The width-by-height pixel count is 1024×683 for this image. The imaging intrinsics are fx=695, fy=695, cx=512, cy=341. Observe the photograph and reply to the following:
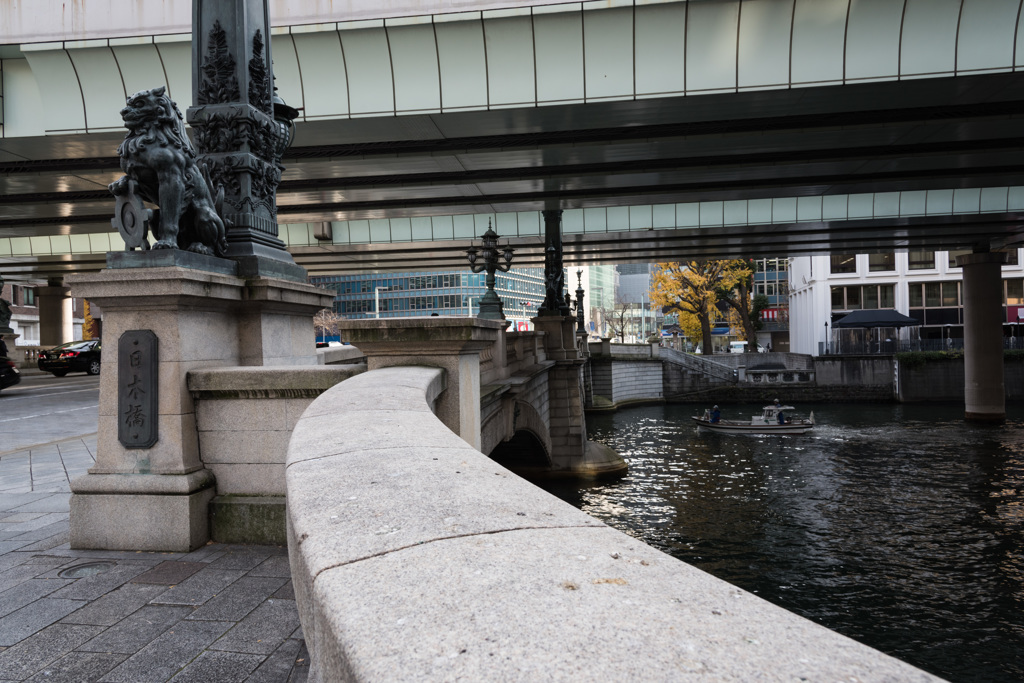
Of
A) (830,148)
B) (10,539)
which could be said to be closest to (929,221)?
(830,148)

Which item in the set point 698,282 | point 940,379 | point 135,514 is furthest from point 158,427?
point 698,282

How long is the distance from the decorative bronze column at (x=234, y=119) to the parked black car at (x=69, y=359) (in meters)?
28.9

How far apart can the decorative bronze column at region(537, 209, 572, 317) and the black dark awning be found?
35001mm

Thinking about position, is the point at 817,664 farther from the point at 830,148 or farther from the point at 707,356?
the point at 707,356

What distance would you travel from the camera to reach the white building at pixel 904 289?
192ft

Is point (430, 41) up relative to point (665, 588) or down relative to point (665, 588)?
up

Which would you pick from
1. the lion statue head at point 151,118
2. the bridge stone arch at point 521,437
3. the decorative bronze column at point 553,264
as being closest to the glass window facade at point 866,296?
the decorative bronze column at point 553,264

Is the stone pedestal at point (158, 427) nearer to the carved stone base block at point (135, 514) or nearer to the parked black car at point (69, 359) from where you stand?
the carved stone base block at point (135, 514)

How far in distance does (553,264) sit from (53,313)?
3981cm

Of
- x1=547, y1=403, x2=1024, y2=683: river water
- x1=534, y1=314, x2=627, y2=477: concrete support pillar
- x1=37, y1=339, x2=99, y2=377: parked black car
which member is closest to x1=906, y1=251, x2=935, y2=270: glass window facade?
x1=547, y1=403, x2=1024, y2=683: river water

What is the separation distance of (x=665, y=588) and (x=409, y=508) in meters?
0.77

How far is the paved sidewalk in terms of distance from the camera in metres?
3.64

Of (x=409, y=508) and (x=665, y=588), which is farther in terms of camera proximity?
(x=409, y=508)

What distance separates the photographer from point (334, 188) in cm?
2059
